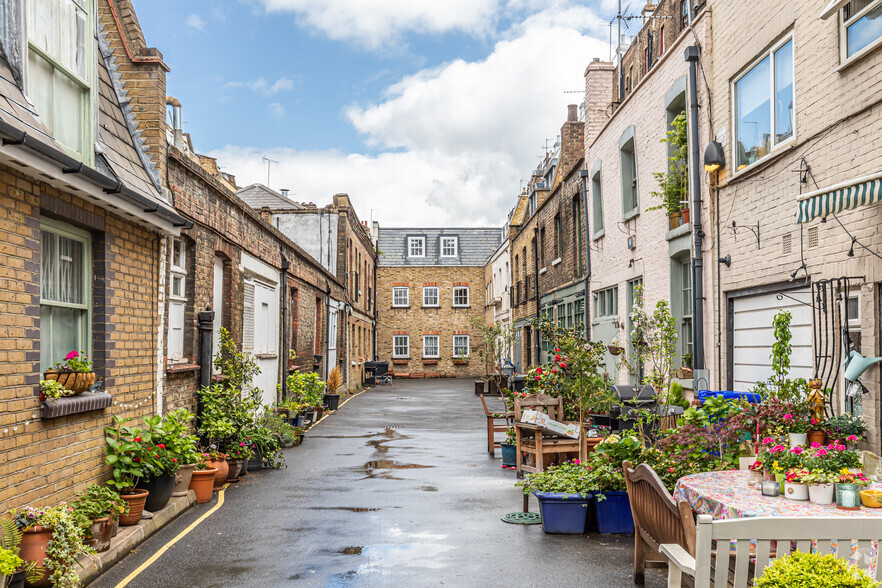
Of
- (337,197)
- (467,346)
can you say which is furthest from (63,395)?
(467,346)

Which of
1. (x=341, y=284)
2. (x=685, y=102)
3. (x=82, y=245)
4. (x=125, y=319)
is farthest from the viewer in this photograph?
(x=341, y=284)

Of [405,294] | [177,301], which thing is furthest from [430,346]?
[177,301]

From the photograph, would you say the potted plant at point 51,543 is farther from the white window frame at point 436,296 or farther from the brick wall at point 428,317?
the white window frame at point 436,296

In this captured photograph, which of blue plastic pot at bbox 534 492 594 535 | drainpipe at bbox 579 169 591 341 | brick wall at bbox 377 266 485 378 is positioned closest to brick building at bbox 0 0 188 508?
blue plastic pot at bbox 534 492 594 535

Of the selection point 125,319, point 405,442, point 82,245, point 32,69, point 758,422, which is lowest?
point 405,442

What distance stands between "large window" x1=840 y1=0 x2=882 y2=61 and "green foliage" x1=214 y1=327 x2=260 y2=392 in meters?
9.24

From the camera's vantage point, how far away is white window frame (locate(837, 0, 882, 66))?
6.80 metres

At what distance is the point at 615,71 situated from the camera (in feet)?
55.4

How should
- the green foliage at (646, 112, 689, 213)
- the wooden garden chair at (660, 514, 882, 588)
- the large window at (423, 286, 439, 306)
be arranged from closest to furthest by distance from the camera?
1. the wooden garden chair at (660, 514, 882, 588)
2. the green foliage at (646, 112, 689, 213)
3. the large window at (423, 286, 439, 306)

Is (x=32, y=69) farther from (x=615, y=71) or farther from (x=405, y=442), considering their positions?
→ (x=615, y=71)

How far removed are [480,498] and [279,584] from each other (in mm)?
3834

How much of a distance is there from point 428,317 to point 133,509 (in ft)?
130

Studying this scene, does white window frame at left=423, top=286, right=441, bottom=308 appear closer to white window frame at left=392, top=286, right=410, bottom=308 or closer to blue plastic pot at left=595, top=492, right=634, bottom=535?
white window frame at left=392, top=286, right=410, bottom=308

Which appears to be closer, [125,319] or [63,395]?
[63,395]
